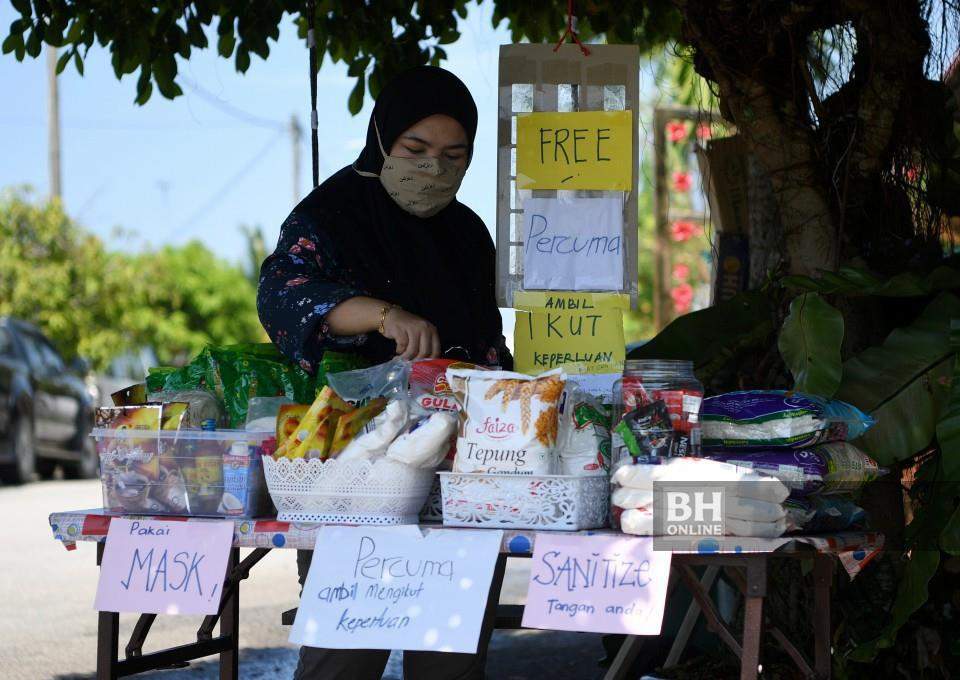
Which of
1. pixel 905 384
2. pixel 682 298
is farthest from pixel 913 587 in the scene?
pixel 682 298

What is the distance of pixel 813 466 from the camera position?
2.21 meters

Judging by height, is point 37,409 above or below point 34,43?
below

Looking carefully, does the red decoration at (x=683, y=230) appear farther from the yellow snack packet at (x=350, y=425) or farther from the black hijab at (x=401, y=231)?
the yellow snack packet at (x=350, y=425)

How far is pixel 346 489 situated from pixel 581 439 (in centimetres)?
45

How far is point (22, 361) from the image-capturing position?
11.7 m

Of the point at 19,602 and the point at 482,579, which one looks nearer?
the point at 482,579

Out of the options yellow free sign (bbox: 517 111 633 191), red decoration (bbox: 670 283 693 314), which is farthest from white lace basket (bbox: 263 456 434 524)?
red decoration (bbox: 670 283 693 314)

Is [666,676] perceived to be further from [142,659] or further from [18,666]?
[18,666]

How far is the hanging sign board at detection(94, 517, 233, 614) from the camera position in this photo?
7.34 ft

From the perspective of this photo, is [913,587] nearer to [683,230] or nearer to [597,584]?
[597,584]

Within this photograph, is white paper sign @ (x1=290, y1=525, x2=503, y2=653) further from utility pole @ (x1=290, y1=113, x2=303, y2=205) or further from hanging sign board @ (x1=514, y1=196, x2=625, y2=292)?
utility pole @ (x1=290, y1=113, x2=303, y2=205)

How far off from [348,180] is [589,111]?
70 centimetres

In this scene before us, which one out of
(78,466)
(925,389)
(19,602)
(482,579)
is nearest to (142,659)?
(482,579)

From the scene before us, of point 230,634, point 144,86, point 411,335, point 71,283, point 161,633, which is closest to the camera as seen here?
point 411,335
